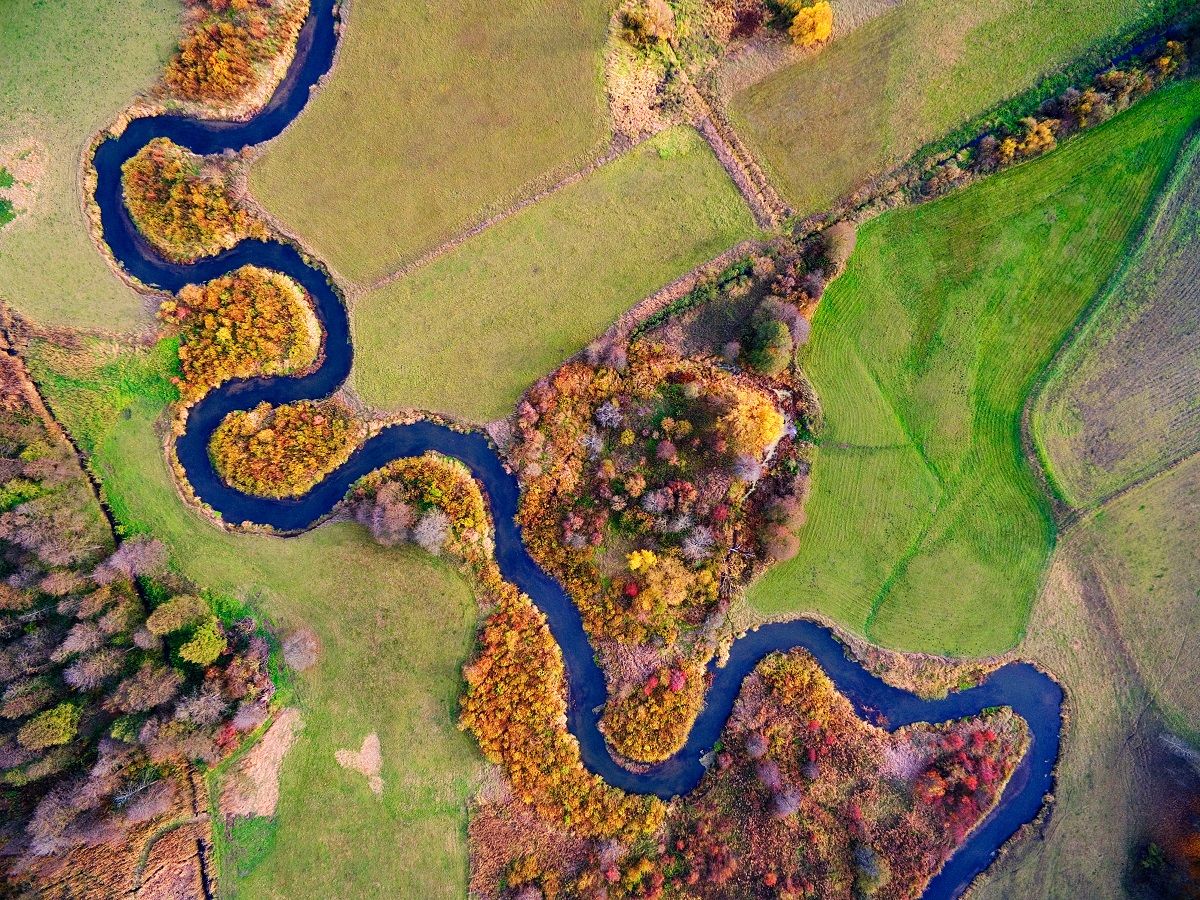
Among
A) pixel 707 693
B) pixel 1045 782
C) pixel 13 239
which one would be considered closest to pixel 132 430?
pixel 13 239

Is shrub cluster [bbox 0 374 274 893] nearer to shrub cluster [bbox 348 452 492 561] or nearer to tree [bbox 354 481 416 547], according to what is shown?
tree [bbox 354 481 416 547]

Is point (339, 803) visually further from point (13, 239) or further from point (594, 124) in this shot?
point (594, 124)

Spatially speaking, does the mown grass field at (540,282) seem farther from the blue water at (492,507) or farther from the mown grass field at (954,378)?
the mown grass field at (954,378)

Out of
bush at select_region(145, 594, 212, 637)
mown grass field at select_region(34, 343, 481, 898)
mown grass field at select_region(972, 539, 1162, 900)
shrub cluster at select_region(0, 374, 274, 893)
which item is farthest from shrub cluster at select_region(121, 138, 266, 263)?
mown grass field at select_region(972, 539, 1162, 900)

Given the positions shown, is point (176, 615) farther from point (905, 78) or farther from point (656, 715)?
point (905, 78)

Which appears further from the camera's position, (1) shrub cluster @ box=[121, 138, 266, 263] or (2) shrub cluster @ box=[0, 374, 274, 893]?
(1) shrub cluster @ box=[121, 138, 266, 263]

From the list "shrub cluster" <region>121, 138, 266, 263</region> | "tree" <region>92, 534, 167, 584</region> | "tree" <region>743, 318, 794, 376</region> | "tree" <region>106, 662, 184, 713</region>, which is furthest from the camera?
"shrub cluster" <region>121, 138, 266, 263</region>

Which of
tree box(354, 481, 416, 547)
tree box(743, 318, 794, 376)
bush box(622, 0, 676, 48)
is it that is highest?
bush box(622, 0, 676, 48)
